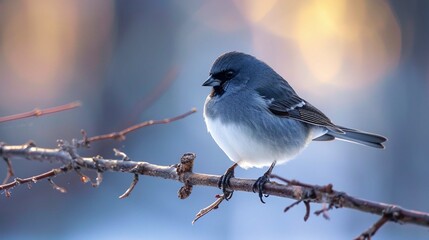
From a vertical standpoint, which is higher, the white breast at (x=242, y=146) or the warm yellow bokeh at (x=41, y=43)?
the warm yellow bokeh at (x=41, y=43)

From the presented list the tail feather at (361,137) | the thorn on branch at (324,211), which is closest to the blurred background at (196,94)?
the tail feather at (361,137)

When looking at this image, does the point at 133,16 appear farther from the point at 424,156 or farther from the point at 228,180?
the point at 228,180

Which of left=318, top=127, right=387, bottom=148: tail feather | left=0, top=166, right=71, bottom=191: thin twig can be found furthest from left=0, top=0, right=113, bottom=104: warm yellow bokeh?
left=0, top=166, right=71, bottom=191: thin twig

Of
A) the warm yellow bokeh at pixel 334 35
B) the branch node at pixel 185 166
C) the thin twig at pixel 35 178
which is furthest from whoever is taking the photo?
the warm yellow bokeh at pixel 334 35

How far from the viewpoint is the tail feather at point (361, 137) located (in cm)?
257

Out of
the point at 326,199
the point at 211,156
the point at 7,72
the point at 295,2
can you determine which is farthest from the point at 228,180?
the point at 295,2

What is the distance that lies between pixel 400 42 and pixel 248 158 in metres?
4.75

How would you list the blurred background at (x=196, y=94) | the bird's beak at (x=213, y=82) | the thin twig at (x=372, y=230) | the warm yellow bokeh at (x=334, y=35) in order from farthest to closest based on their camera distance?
1. the warm yellow bokeh at (x=334, y=35)
2. the blurred background at (x=196, y=94)
3. the bird's beak at (x=213, y=82)
4. the thin twig at (x=372, y=230)

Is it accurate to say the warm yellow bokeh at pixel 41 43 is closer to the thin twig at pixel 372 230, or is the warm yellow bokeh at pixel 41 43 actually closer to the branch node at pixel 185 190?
the branch node at pixel 185 190

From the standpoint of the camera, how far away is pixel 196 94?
6.46 m

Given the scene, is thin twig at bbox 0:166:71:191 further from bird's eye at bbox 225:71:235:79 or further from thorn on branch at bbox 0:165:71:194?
bird's eye at bbox 225:71:235:79

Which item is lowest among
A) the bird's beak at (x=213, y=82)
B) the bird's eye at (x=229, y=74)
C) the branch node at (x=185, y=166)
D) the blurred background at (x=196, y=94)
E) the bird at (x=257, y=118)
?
the branch node at (x=185, y=166)

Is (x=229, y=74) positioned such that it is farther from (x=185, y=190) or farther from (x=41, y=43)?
A: (x=41, y=43)

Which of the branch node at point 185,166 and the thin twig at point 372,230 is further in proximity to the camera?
the branch node at point 185,166
